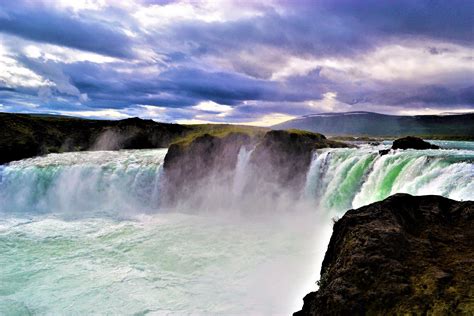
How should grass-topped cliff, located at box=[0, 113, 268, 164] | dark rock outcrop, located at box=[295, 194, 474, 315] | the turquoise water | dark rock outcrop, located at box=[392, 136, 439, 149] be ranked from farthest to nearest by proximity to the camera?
grass-topped cliff, located at box=[0, 113, 268, 164], dark rock outcrop, located at box=[392, 136, 439, 149], the turquoise water, dark rock outcrop, located at box=[295, 194, 474, 315]

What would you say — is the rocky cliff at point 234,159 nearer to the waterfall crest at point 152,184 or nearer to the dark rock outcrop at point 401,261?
the waterfall crest at point 152,184

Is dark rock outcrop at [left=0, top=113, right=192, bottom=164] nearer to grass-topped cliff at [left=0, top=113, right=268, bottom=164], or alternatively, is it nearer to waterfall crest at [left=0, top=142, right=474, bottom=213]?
grass-topped cliff at [left=0, top=113, right=268, bottom=164]

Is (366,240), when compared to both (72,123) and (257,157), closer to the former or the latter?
(257,157)

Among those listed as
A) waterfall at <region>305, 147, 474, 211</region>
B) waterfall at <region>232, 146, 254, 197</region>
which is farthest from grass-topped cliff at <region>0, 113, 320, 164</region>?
waterfall at <region>305, 147, 474, 211</region>

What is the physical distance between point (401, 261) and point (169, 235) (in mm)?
16854

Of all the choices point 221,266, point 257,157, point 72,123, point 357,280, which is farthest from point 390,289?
point 72,123

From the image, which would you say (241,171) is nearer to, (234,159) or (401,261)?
(234,159)

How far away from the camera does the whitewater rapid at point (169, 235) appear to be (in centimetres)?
1213

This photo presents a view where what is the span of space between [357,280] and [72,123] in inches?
2253

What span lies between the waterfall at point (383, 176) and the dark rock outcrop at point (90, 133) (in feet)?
112

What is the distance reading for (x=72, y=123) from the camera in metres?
55.4

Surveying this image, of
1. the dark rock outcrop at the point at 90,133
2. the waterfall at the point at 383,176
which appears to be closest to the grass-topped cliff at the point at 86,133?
the dark rock outcrop at the point at 90,133

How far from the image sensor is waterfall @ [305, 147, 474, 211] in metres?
13.7

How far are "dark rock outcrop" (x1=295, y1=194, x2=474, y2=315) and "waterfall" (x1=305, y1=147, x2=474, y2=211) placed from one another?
6.61 m
